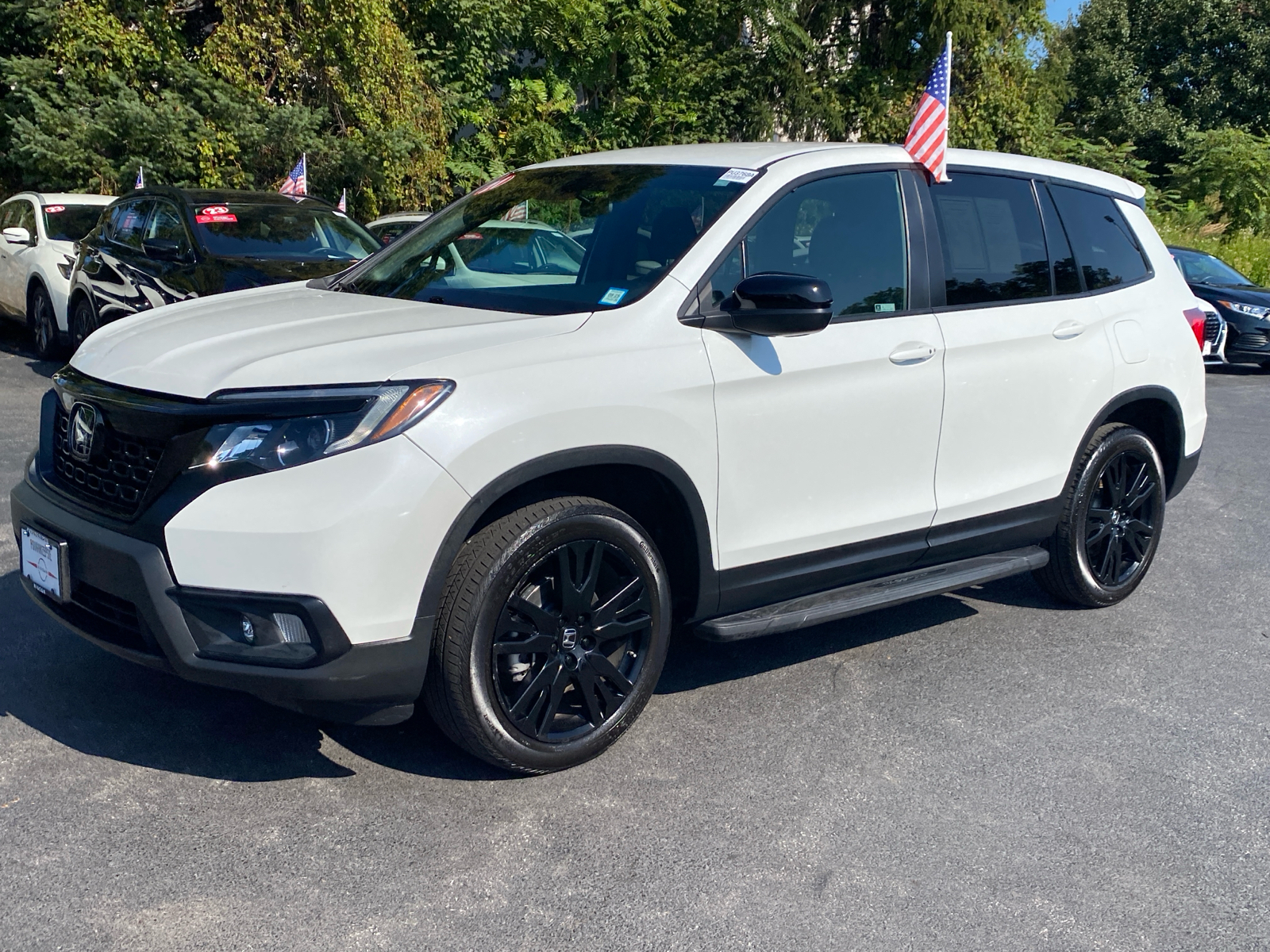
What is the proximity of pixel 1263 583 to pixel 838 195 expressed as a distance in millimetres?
3257

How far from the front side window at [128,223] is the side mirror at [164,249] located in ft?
1.63

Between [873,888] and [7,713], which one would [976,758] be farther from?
[7,713]

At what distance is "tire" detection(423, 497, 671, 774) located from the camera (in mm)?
3393

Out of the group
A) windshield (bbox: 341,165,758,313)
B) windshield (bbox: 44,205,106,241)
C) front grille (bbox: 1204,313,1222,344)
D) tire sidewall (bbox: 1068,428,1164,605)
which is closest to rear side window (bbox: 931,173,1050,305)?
tire sidewall (bbox: 1068,428,1164,605)

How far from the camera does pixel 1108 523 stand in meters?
5.42

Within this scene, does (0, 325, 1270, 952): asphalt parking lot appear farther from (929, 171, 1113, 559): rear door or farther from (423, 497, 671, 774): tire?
(929, 171, 1113, 559): rear door

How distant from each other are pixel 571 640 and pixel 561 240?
1.47m

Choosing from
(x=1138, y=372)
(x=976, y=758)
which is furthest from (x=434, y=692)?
(x=1138, y=372)

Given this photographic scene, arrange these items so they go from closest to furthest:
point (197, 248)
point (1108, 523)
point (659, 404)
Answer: point (659, 404) → point (1108, 523) → point (197, 248)

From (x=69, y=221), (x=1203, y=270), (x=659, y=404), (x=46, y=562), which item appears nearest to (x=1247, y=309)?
(x=1203, y=270)

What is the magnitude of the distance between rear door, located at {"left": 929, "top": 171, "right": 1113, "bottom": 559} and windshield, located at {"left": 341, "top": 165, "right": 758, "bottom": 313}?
3.38 feet

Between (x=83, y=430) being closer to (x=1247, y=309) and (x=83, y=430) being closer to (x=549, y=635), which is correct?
(x=549, y=635)

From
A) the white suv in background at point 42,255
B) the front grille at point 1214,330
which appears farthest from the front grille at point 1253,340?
the white suv in background at point 42,255

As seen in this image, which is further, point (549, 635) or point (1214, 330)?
point (1214, 330)
